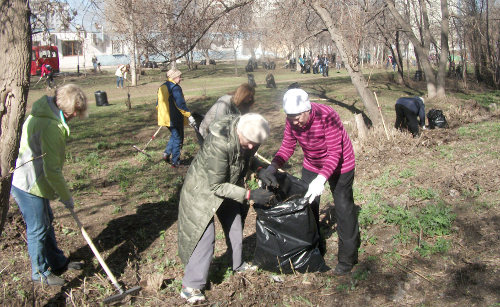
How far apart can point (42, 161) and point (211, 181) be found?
1.51 m

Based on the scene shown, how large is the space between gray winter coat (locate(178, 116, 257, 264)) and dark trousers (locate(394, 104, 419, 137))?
236 inches

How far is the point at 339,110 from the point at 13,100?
11.9 metres

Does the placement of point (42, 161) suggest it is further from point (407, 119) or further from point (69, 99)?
point (407, 119)

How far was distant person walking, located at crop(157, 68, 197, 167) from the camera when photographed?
7129mm

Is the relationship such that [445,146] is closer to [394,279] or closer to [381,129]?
[381,129]

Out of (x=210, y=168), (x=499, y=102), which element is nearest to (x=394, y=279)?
(x=210, y=168)

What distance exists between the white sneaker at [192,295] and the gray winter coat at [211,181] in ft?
0.74

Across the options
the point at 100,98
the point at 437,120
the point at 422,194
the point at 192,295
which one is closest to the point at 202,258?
the point at 192,295

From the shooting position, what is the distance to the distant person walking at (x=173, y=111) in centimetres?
713

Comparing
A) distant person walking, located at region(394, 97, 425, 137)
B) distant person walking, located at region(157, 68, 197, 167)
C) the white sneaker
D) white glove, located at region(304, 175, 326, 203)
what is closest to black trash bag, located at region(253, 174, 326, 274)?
white glove, located at region(304, 175, 326, 203)

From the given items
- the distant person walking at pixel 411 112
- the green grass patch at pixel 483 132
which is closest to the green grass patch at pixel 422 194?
the green grass patch at pixel 483 132

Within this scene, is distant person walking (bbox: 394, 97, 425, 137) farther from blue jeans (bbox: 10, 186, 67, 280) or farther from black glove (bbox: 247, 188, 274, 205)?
blue jeans (bbox: 10, 186, 67, 280)

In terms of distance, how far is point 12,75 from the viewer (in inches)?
113

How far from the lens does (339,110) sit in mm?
13867
